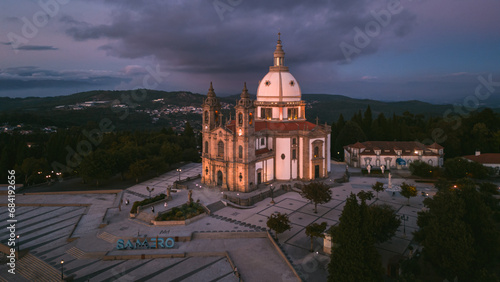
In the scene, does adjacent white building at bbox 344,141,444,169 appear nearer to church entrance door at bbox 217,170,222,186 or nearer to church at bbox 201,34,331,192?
church at bbox 201,34,331,192

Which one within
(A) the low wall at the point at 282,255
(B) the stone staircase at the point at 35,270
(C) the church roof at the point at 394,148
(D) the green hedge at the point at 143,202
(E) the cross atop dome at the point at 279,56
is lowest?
(B) the stone staircase at the point at 35,270

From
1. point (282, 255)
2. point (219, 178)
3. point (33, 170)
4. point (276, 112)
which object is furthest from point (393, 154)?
point (33, 170)

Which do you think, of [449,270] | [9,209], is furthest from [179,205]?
[449,270]

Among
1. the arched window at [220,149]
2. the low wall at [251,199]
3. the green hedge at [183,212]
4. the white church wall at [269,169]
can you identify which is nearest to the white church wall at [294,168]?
the white church wall at [269,169]

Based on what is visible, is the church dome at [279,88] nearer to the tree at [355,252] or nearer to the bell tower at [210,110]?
the bell tower at [210,110]

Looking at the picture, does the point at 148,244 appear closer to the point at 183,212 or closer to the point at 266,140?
the point at 183,212
